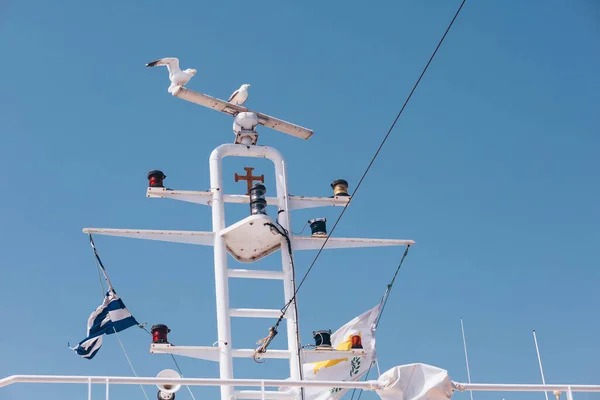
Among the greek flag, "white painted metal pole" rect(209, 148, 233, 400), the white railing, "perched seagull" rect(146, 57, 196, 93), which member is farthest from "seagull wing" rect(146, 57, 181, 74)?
the white railing

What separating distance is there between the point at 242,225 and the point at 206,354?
2.64m

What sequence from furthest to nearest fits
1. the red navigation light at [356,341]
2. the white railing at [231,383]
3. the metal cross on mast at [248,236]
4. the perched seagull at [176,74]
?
the perched seagull at [176,74]
the red navigation light at [356,341]
the metal cross on mast at [248,236]
the white railing at [231,383]

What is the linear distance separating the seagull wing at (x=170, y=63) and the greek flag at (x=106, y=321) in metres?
4.80

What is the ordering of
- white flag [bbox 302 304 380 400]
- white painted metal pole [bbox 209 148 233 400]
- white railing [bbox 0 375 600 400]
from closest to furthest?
1. white railing [bbox 0 375 600 400]
2. white painted metal pole [bbox 209 148 233 400]
3. white flag [bbox 302 304 380 400]

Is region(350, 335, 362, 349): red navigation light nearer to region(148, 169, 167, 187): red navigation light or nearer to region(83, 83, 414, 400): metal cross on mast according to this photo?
region(83, 83, 414, 400): metal cross on mast

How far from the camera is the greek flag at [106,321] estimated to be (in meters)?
21.5

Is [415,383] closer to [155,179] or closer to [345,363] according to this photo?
[345,363]

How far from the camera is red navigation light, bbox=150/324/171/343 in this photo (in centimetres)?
1969

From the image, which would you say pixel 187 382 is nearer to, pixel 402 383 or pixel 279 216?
pixel 402 383

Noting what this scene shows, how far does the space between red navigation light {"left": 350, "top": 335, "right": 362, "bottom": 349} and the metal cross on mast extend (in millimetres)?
192

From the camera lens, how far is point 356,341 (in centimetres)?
2188

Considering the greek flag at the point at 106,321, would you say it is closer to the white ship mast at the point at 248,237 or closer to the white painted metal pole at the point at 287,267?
the white ship mast at the point at 248,237

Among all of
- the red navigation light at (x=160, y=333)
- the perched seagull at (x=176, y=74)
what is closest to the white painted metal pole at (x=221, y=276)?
the red navigation light at (x=160, y=333)

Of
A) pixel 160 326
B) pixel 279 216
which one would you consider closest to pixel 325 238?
pixel 279 216
